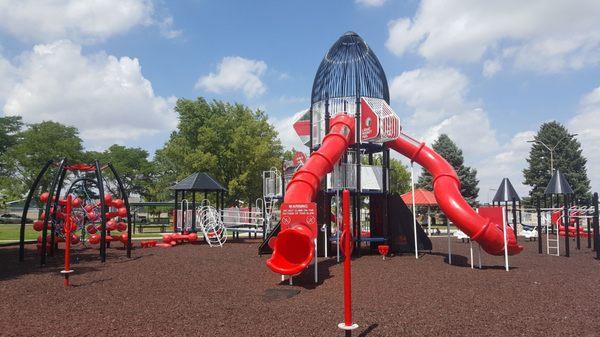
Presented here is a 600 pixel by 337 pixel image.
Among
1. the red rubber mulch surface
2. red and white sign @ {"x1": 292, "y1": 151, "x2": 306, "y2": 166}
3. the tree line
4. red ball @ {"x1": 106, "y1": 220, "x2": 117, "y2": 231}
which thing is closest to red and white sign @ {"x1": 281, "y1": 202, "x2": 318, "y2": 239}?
the red rubber mulch surface

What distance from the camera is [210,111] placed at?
138 feet

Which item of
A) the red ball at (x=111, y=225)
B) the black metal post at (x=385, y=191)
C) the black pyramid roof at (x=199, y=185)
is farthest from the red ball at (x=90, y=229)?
the black metal post at (x=385, y=191)

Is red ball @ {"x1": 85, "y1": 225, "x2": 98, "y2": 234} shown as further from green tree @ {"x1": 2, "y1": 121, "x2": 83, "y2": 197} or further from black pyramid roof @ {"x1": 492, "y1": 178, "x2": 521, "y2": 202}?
green tree @ {"x1": 2, "y1": 121, "x2": 83, "y2": 197}

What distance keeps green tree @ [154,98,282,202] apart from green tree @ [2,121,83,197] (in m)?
14.3

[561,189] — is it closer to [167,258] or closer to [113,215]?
[167,258]

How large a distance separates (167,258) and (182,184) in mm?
9269

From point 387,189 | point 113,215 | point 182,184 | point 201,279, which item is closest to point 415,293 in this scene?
point 201,279

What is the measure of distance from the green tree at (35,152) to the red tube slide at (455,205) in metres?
39.6

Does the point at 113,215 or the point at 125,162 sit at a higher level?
the point at 125,162

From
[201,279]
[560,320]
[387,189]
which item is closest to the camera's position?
[560,320]

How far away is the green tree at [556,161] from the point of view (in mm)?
52188

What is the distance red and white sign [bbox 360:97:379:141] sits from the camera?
16.3 metres

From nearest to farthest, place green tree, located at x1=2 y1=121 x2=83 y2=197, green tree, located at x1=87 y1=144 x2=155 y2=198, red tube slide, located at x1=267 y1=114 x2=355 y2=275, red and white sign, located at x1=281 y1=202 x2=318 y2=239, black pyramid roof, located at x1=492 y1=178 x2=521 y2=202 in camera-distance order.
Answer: red tube slide, located at x1=267 y1=114 x2=355 y2=275, red and white sign, located at x1=281 y1=202 x2=318 y2=239, black pyramid roof, located at x1=492 y1=178 x2=521 y2=202, green tree, located at x1=2 y1=121 x2=83 y2=197, green tree, located at x1=87 y1=144 x2=155 y2=198

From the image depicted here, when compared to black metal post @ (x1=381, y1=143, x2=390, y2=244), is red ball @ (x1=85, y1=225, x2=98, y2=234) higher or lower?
lower
